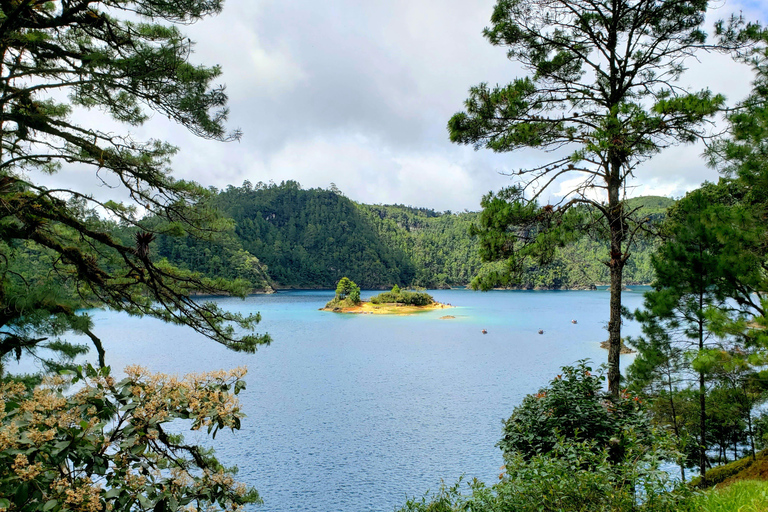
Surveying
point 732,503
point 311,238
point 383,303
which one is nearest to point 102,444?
point 732,503

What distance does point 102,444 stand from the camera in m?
1.75

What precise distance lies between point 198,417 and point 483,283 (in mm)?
5765

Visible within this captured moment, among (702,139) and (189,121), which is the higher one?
(702,139)

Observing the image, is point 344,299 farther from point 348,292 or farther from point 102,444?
point 102,444

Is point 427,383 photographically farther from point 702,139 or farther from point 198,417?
point 198,417

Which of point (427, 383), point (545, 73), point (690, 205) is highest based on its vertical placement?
point (545, 73)

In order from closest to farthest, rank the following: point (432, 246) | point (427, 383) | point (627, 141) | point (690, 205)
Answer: point (627, 141) → point (690, 205) → point (427, 383) → point (432, 246)

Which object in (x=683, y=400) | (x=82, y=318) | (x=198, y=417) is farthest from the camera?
(x=683, y=400)

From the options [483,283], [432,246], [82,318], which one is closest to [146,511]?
[82,318]

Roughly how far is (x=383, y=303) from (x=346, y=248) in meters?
63.5

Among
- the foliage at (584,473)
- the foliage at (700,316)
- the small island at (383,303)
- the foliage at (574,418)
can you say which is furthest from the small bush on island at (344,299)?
the foliage at (584,473)

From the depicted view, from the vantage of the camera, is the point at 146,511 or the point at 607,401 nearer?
the point at 146,511

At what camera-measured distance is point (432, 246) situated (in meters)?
134

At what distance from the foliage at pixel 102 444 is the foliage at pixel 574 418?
11.8 feet
